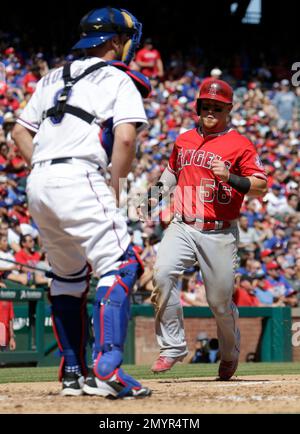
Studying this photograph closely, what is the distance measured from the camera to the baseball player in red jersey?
→ 666 cm

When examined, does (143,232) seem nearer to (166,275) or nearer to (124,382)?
(166,275)

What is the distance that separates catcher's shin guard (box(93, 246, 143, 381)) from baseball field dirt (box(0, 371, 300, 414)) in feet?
0.80

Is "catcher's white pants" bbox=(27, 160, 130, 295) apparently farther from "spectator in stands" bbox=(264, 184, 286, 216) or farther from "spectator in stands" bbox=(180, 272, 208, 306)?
"spectator in stands" bbox=(264, 184, 286, 216)

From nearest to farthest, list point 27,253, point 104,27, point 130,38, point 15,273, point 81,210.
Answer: point 81,210
point 104,27
point 130,38
point 15,273
point 27,253

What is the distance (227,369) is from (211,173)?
4.92 feet

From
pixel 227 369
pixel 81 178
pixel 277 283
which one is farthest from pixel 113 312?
pixel 277 283

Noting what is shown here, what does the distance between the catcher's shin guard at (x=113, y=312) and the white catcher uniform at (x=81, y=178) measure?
0.07 meters

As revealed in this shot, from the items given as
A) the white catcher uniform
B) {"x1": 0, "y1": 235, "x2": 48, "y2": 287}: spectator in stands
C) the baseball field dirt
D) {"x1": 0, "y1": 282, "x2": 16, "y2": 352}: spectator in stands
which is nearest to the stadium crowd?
{"x1": 0, "y1": 235, "x2": 48, "y2": 287}: spectator in stands

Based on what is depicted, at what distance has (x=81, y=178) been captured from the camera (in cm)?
477

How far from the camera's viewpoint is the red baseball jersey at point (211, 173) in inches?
262

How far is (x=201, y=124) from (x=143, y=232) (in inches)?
286

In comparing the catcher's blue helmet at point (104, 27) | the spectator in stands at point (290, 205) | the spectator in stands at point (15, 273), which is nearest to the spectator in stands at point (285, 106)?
the spectator in stands at point (290, 205)

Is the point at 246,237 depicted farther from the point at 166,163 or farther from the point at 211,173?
the point at 211,173
